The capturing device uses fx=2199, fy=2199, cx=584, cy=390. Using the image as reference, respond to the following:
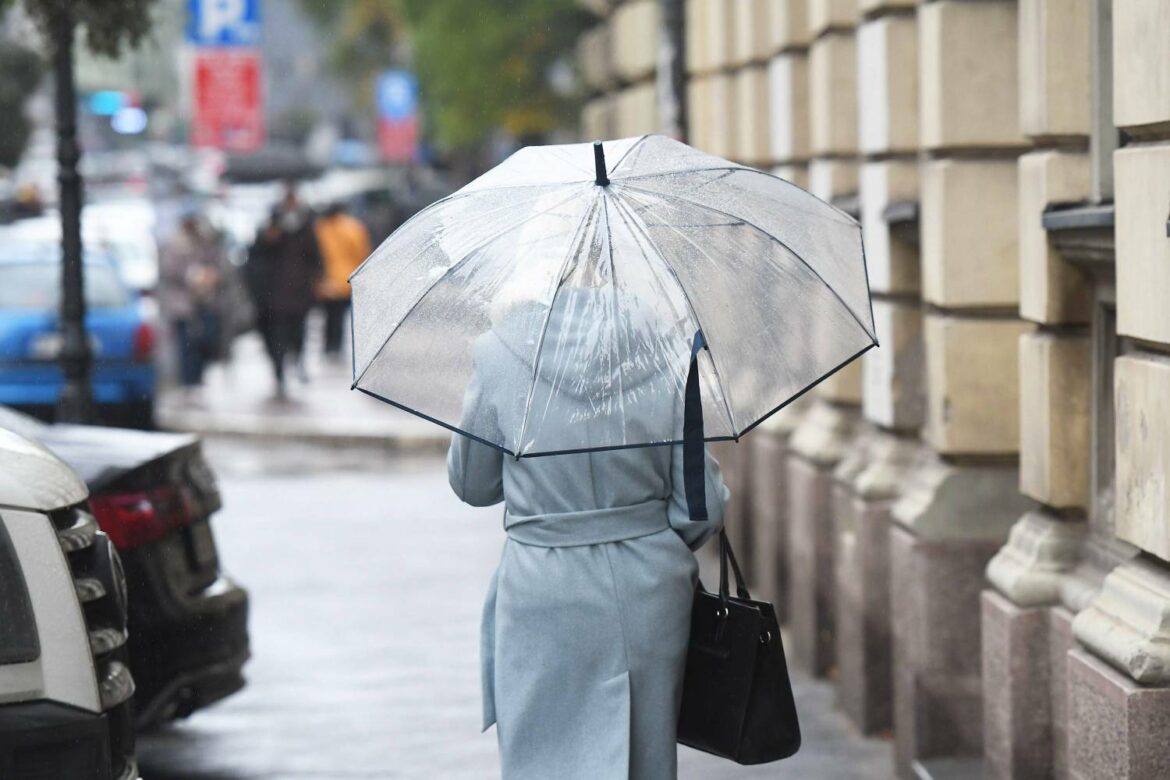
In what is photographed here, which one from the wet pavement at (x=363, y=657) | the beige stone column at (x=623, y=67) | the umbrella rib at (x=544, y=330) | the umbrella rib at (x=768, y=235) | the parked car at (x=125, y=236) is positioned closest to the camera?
the umbrella rib at (x=544, y=330)

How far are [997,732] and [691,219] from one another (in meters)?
2.46

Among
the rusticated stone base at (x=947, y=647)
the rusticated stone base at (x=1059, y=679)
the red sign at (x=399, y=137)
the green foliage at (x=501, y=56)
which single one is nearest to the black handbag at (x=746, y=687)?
the rusticated stone base at (x=1059, y=679)

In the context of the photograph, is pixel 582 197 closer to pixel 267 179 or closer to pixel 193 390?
pixel 193 390

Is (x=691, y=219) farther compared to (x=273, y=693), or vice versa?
(x=273, y=693)

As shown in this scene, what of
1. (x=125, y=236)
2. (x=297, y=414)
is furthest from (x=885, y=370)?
(x=125, y=236)

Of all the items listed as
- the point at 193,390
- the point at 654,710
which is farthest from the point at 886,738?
the point at 193,390

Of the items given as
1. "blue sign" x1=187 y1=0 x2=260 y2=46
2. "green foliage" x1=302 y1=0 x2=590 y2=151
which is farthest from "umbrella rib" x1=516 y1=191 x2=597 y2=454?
"green foliage" x1=302 y1=0 x2=590 y2=151

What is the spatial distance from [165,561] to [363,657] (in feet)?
9.54

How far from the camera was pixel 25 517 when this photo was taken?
5129 mm

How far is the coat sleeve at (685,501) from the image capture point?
15.8 feet

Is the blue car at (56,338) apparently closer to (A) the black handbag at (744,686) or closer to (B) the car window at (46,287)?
(B) the car window at (46,287)

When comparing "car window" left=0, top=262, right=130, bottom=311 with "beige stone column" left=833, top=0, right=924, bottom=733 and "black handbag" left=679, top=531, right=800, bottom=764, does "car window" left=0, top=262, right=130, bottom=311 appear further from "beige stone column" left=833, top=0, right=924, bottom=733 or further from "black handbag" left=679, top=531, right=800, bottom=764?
"black handbag" left=679, top=531, right=800, bottom=764

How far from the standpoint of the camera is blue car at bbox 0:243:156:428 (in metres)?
18.1

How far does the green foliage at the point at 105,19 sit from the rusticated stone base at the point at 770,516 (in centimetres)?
394
